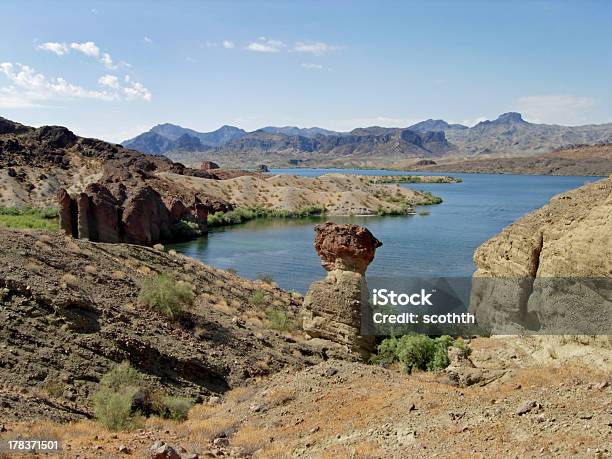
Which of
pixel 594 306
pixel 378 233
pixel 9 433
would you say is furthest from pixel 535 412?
pixel 378 233

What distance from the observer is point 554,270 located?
15.1 m

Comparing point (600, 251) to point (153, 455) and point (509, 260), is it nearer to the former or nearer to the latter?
point (509, 260)

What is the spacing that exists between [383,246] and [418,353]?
119 feet

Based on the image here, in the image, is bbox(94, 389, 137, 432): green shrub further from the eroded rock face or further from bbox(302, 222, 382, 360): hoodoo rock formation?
the eroded rock face

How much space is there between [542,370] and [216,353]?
32.6ft

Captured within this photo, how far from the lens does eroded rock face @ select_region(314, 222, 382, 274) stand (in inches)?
824

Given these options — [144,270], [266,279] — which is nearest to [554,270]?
[144,270]

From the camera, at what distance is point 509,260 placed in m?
17.5

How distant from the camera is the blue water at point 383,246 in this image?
150 ft

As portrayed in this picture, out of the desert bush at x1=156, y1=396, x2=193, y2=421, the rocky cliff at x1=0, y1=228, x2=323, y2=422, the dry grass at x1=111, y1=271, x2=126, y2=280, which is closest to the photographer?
the rocky cliff at x1=0, y1=228, x2=323, y2=422

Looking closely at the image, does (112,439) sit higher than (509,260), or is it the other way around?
(509,260)

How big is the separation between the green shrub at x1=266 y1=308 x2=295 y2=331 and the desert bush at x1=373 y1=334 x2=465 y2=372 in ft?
14.1

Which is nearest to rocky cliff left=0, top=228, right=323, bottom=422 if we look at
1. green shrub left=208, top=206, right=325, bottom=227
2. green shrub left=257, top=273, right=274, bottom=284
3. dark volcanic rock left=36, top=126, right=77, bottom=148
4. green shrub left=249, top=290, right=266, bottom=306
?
green shrub left=249, top=290, right=266, bottom=306

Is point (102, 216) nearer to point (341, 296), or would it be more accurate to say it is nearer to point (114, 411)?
point (341, 296)
